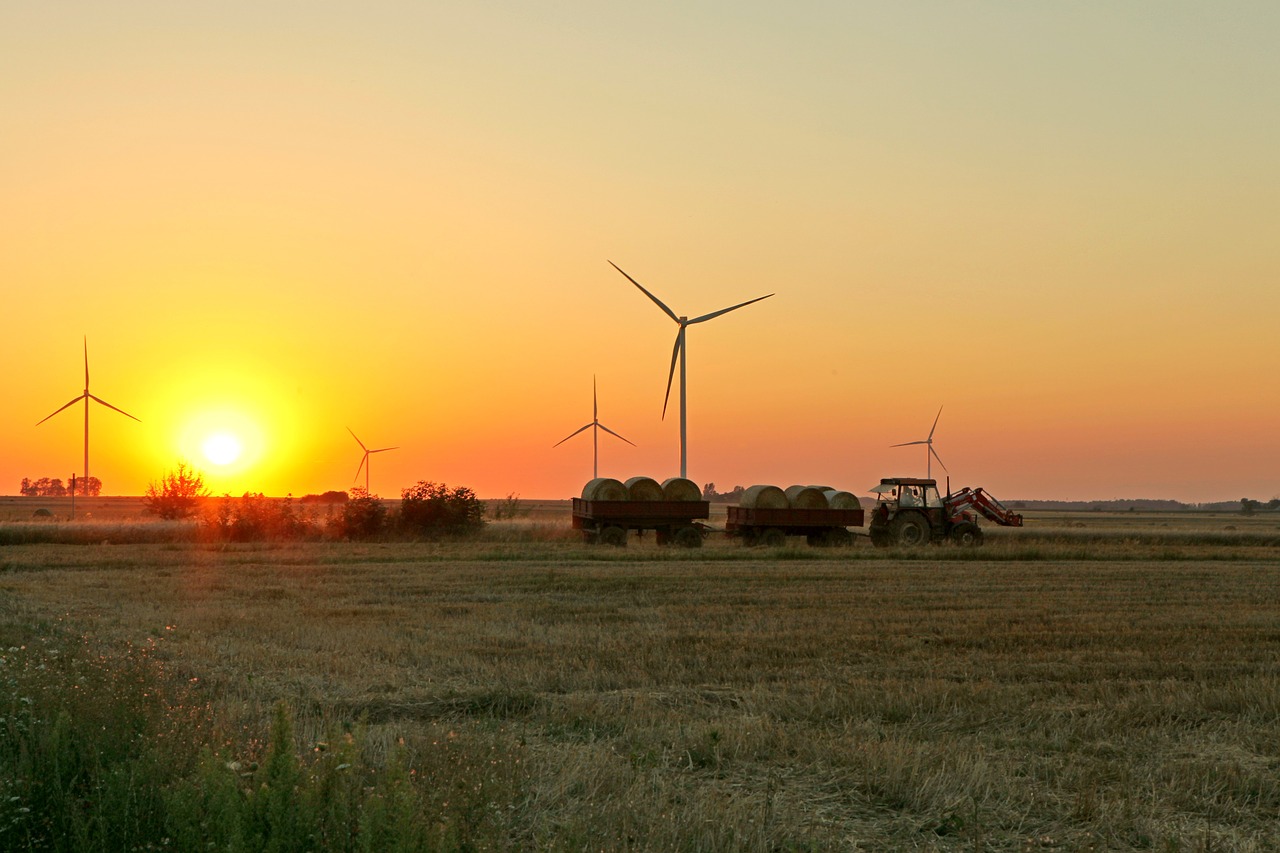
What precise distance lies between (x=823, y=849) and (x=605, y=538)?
114 feet

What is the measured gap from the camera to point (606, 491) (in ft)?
138

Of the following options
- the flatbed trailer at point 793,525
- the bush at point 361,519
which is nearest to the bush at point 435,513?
the bush at point 361,519

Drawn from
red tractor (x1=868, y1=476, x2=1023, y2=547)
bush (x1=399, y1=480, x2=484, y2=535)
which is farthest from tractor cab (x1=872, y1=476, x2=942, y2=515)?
bush (x1=399, y1=480, x2=484, y2=535)

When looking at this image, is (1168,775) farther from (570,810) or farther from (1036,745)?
(570,810)

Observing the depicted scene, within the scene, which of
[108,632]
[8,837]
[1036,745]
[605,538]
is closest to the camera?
[8,837]

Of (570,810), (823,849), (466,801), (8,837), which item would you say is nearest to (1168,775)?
(823,849)

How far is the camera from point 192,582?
26469 mm

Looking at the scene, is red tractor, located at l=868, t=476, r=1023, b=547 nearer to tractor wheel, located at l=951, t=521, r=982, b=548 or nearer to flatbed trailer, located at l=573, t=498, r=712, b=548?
tractor wheel, located at l=951, t=521, r=982, b=548

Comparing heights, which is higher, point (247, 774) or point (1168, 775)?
point (247, 774)

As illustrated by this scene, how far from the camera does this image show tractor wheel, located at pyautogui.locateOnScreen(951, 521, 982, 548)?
4362 centimetres

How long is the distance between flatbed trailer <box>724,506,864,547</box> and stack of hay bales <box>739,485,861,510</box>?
26 cm

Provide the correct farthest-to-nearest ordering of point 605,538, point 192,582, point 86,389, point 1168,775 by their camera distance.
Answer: point 86,389 < point 605,538 < point 192,582 < point 1168,775

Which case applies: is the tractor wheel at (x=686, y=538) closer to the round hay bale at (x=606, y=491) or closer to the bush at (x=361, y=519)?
the round hay bale at (x=606, y=491)

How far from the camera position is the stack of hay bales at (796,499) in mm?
43375
